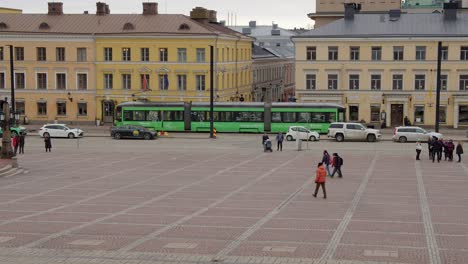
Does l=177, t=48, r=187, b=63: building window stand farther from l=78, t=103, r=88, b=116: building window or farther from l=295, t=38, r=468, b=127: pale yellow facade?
l=295, t=38, r=468, b=127: pale yellow facade

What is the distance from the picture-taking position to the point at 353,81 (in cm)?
7112

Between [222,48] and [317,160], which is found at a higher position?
[222,48]

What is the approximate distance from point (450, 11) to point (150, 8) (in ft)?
96.7

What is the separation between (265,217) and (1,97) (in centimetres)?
5737

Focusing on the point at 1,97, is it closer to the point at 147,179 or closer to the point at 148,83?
the point at 148,83

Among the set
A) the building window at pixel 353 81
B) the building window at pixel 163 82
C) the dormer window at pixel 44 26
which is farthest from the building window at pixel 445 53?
the dormer window at pixel 44 26

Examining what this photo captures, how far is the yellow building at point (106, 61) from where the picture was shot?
73375 millimetres

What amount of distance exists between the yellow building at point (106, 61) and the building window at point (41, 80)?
0.23 feet

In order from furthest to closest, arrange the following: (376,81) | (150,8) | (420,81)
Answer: (150,8) < (376,81) < (420,81)

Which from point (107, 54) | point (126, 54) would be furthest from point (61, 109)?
point (126, 54)

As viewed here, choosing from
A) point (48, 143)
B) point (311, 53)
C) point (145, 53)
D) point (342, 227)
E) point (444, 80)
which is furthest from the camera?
point (145, 53)

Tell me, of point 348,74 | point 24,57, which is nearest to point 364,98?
point 348,74

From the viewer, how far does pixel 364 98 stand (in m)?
71.0

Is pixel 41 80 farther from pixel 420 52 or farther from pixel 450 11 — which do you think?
pixel 450 11
